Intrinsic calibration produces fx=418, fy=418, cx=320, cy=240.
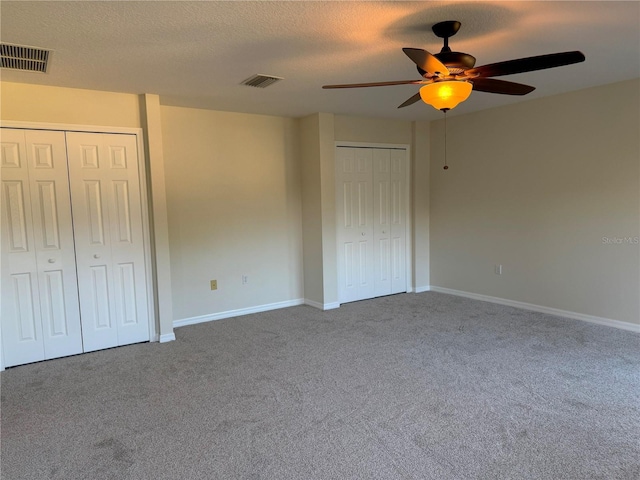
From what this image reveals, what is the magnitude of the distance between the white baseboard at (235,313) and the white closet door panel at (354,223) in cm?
68

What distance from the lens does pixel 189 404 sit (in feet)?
9.46

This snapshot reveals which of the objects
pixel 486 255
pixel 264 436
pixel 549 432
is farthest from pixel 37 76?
pixel 486 255

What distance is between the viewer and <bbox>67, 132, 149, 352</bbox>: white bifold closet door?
3.81m

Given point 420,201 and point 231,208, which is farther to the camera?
point 420,201

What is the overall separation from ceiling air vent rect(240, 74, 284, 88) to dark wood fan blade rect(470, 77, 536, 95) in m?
1.66

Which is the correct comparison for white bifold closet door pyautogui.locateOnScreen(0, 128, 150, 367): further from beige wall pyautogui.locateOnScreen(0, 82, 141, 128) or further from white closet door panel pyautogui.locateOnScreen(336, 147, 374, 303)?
white closet door panel pyautogui.locateOnScreen(336, 147, 374, 303)

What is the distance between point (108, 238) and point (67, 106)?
1.22 m

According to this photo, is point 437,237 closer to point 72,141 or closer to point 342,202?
point 342,202

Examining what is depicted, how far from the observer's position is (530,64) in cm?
220

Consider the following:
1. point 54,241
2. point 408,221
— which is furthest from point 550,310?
point 54,241

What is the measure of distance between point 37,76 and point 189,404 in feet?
9.21

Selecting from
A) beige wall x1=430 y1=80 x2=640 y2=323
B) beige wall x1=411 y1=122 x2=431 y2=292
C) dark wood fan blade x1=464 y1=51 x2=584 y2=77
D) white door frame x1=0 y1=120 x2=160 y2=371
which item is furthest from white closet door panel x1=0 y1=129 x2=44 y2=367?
beige wall x1=430 y1=80 x2=640 y2=323

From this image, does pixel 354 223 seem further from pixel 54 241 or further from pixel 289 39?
pixel 54 241

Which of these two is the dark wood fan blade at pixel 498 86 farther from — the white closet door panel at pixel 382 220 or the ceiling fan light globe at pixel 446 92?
the white closet door panel at pixel 382 220
